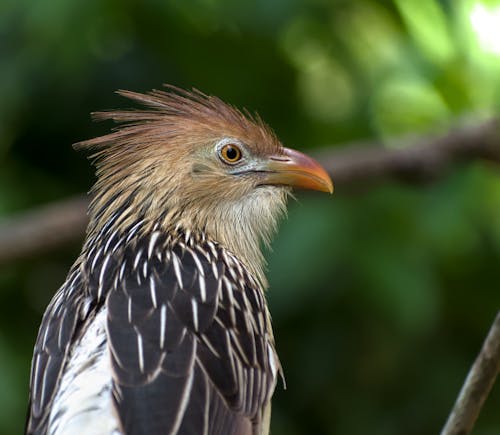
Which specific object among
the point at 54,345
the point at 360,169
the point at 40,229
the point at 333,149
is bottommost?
the point at 54,345

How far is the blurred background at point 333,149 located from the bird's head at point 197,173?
1479 mm

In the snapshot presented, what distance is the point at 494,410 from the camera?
8.03 metres

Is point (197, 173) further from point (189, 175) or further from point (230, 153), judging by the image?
point (230, 153)

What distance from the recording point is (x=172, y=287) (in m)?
5.02

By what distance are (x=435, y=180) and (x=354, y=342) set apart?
1149 mm

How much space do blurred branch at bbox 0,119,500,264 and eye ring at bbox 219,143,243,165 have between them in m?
1.87

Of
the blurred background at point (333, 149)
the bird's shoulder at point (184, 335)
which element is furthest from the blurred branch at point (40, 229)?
→ the bird's shoulder at point (184, 335)

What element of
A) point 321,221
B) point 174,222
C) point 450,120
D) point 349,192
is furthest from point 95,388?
point 450,120

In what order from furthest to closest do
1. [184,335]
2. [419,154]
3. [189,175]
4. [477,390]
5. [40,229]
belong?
1. [419,154]
2. [40,229]
3. [189,175]
4. [184,335]
5. [477,390]

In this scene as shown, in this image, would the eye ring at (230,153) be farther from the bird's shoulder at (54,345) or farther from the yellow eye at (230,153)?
the bird's shoulder at (54,345)

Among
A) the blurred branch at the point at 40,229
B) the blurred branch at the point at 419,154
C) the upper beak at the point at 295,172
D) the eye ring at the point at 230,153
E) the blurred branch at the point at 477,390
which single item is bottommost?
the blurred branch at the point at 477,390

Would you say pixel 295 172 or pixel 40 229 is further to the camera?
pixel 40 229

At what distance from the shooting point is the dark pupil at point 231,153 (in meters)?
5.73

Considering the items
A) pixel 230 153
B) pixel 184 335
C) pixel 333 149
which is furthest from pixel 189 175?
pixel 333 149
